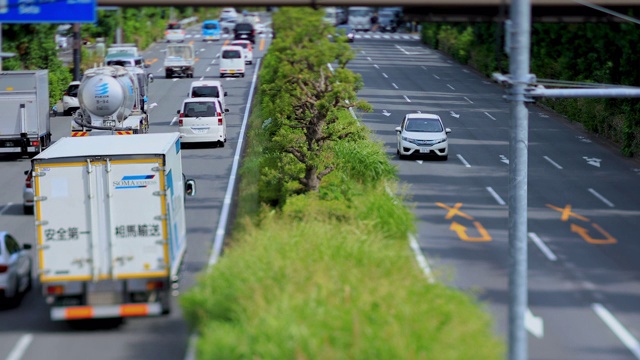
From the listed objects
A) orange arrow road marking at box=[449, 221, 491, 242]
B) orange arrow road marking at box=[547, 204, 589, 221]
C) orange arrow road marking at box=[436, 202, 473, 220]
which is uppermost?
orange arrow road marking at box=[449, 221, 491, 242]

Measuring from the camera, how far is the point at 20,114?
134ft

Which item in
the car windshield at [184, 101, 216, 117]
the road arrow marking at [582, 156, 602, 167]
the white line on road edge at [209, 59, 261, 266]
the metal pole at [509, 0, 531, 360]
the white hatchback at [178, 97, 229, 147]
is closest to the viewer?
the metal pole at [509, 0, 531, 360]

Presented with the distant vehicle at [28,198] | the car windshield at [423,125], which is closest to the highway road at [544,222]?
the car windshield at [423,125]

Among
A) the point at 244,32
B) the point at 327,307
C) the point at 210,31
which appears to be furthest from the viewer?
the point at 210,31

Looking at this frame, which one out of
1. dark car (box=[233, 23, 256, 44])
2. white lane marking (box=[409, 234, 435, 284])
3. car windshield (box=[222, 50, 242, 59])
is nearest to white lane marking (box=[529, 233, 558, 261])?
white lane marking (box=[409, 234, 435, 284])

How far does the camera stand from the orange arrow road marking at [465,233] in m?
27.0

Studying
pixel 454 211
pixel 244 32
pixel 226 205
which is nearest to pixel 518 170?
pixel 454 211

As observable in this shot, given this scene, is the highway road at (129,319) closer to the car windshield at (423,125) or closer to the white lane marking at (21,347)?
the white lane marking at (21,347)

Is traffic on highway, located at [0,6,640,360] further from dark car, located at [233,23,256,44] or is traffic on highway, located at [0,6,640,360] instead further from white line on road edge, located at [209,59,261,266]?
dark car, located at [233,23,256,44]

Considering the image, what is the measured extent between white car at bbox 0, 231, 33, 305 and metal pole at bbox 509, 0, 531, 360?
32.9ft

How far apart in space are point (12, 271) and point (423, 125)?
22245 millimetres

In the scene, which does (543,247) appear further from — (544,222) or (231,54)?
(231,54)

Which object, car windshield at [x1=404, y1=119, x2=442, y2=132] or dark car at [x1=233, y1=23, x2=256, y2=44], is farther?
dark car at [x1=233, y1=23, x2=256, y2=44]

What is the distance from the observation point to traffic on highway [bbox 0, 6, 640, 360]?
752 inches
